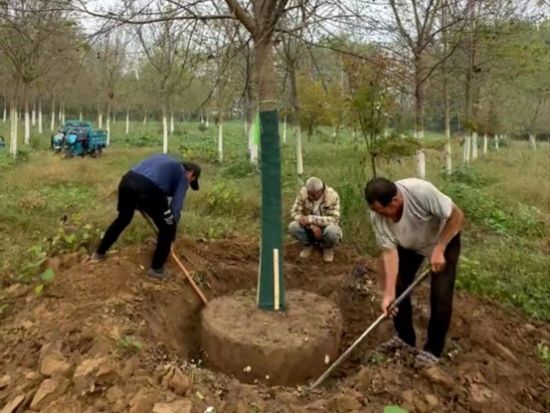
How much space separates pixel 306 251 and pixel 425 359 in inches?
87.1

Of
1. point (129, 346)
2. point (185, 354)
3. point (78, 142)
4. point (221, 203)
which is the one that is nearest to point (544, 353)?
point (185, 354)

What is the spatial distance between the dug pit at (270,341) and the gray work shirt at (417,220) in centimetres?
95

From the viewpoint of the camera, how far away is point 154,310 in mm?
4305

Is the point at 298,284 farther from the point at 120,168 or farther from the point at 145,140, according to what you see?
the point at 145,140

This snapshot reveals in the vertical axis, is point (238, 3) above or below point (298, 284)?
above

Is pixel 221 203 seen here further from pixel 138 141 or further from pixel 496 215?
pixel 138 141

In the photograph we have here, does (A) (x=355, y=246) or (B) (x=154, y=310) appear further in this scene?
(A) (x=355, y=246)

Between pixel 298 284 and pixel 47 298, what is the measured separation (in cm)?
237

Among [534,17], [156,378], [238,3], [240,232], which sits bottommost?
[156,378]

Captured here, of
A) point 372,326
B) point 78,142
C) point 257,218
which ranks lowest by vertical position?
point 372,326

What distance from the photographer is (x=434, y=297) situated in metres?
3.60

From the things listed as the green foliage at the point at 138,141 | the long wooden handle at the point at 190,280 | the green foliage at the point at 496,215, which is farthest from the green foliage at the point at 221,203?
the green foliage at the point at 138,141

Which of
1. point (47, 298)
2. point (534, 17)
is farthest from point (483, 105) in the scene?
point (47, 298)

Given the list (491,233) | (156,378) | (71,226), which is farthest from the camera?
(491,233)
